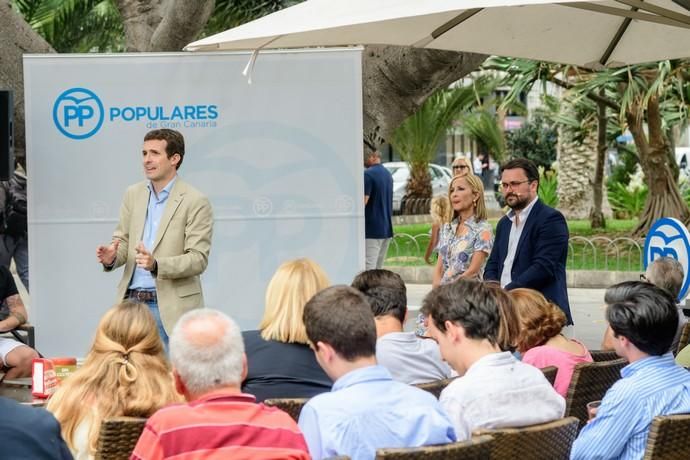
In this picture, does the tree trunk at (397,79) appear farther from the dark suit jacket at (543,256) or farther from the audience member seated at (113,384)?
the audience member seated at (113,384)

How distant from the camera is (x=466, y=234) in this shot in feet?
25.7

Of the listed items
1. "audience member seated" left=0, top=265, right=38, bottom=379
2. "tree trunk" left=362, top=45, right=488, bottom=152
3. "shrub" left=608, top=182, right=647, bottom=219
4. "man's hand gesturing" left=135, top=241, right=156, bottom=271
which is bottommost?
"audience member seated" left=0, top=265, right=38, bottom=379

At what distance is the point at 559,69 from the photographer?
17688 millimetres

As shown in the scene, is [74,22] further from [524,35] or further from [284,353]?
[284,353]

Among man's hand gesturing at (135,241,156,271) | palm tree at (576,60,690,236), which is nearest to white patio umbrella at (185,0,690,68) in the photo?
man's hand gesturing at (135,241,156,271)

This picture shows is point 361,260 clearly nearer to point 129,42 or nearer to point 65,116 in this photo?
point 65,116

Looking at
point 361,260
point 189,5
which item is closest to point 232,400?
point 361,260

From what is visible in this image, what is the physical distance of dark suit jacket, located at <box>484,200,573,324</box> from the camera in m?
7.02

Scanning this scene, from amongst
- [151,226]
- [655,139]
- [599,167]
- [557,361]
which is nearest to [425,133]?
[599,167]

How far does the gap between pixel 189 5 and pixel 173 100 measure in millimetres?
1325

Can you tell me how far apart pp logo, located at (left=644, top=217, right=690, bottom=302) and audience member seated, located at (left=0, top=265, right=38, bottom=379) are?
14.3 ft

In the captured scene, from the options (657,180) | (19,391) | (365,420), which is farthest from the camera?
(657,180)

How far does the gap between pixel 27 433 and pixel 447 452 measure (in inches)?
43.9

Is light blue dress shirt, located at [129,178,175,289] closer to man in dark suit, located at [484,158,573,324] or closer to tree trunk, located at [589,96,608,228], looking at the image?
man in dark suit, located at [484,158,573,324]
